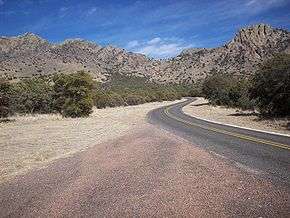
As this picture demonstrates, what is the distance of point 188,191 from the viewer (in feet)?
33.4

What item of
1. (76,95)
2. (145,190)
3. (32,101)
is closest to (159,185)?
(145,190)

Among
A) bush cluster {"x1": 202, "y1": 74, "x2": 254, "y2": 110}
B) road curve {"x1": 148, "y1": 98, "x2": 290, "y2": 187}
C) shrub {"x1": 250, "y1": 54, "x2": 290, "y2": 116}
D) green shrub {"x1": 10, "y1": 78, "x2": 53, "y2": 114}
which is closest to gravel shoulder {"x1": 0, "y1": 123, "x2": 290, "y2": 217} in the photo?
road curve {"x1": 148, "y1": 98, "x2": 290, "y2": 187}

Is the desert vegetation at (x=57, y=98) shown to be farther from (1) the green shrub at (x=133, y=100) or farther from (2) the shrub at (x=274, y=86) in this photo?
(1) the green shrub at (x=133, y=100)

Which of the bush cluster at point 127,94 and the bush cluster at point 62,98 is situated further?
the bush cluster at point 127,94

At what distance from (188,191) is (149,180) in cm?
182

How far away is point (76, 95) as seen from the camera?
1911 inches

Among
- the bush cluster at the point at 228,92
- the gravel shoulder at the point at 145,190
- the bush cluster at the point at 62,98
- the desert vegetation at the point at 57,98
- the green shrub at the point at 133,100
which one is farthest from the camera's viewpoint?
the green shrub at the point at 133,100

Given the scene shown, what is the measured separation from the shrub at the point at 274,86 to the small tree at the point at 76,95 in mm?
20913

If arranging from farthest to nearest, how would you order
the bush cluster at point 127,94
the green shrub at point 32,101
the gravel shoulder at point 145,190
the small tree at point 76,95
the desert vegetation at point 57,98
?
the bush cluster at point 127,94
the green shrub at point 32,101
the small tree at point 76,95
the desert vegetation at point 57,98
the gravel shoulder at point 145,190

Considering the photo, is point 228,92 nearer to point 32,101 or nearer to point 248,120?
point 248,120

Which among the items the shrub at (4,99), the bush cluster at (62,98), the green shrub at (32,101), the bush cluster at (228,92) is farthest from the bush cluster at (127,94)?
the shrub at (4,99)

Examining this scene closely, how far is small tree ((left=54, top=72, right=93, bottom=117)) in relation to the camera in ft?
157

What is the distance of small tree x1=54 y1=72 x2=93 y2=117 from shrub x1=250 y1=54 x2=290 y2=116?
20.9m

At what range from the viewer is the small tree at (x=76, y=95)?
47.8 m
